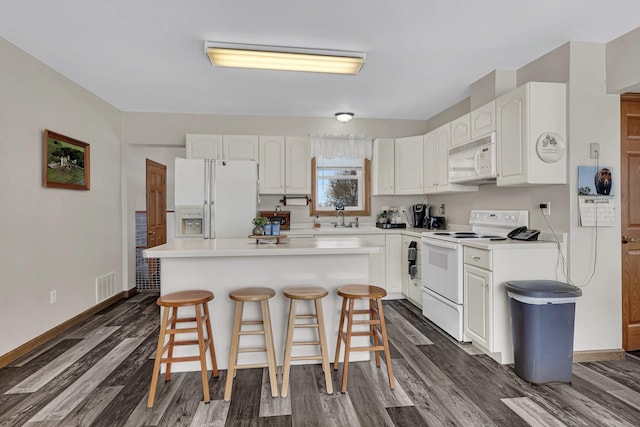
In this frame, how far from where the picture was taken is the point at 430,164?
4.29 m

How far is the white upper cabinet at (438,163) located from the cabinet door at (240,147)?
2230 millimetres

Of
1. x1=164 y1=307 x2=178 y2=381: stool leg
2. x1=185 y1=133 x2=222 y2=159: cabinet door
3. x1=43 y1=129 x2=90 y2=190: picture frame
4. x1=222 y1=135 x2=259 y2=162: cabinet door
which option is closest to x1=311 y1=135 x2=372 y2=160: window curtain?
x1=222 y1=135 x2=259 y2=162: cabinet door

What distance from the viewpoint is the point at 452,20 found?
2400 millimetres

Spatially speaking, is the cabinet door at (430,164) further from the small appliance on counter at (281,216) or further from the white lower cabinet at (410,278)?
the small appliance on counter at (281,216)

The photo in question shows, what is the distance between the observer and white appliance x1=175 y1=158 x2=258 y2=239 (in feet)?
13.1

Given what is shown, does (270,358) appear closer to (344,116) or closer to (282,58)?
(282,58)

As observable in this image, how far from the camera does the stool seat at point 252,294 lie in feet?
7.16

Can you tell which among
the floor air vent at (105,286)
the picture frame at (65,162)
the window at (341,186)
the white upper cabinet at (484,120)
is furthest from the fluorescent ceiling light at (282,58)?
the floor air vent at (105,286)

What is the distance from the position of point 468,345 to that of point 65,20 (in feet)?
13.2

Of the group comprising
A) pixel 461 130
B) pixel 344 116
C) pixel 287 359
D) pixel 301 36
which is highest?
pixel 301 36

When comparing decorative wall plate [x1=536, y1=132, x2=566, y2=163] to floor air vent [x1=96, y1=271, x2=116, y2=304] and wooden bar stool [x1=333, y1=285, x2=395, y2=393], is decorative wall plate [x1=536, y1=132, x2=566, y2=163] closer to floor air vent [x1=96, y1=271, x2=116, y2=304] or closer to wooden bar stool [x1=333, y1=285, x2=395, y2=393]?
wooden bar stool [x1=333, y1=285, x2=395, y2=393]

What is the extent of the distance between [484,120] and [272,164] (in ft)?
8.60

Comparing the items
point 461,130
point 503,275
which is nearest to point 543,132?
point 461,130

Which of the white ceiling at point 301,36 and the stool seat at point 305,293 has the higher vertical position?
the white ceiling at point 301,36
